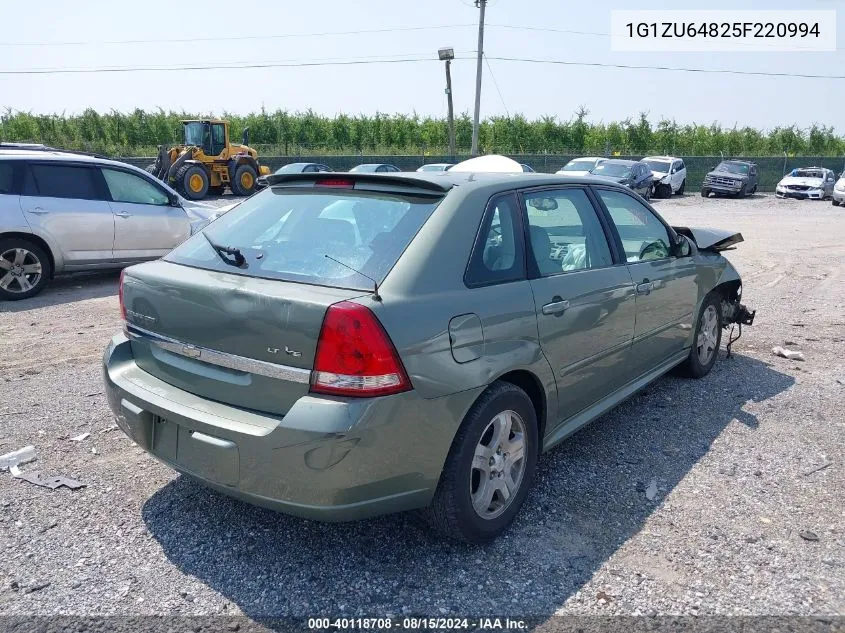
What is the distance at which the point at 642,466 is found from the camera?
3.90 metres

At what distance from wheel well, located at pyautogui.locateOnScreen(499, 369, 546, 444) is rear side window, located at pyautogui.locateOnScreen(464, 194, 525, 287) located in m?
0.44

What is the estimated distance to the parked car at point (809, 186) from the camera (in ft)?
102

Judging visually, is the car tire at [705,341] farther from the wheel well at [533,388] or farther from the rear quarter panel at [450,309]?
the rear quarter panel at [450,309]

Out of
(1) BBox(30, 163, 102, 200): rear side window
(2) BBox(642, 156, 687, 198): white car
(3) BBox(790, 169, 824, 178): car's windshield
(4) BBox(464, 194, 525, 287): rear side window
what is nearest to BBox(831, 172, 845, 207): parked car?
(3) BBox(790, 169, 824, 178): car's windshield

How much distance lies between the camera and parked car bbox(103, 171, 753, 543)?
8.32 feet

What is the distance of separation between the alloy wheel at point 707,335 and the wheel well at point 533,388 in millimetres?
2361

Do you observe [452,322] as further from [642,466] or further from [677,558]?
[642,466]

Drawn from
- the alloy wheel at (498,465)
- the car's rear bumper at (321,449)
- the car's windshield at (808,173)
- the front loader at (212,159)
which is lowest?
the alloy wheel at (498,465)

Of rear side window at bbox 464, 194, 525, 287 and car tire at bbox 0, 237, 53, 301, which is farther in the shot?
car tire at bbox 0, 237, 53, 301

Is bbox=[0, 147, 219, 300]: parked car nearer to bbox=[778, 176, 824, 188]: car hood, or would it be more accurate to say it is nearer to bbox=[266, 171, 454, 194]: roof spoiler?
bbox=[266, 171, 454, 194]: roof spoiler

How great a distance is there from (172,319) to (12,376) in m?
3.10

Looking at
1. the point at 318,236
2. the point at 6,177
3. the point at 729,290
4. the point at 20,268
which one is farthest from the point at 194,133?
the point at 318,236

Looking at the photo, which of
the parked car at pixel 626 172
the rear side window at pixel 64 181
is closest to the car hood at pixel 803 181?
the parked car at pixel 626 172

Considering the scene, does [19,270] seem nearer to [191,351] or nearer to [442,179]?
[191,351]
